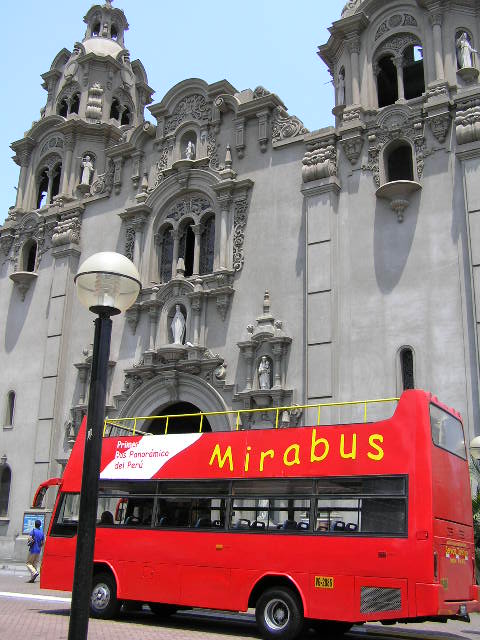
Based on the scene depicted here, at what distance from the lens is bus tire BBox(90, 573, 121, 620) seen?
15086mm

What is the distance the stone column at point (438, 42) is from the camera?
24.5m

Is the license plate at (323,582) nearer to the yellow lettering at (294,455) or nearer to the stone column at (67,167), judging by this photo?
the yellow lettering at (294,455)

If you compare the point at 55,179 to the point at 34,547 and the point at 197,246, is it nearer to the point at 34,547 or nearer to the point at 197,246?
the point at 197,246

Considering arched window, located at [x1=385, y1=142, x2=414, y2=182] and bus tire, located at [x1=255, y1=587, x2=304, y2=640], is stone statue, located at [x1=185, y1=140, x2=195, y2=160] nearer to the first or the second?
arched window, located at [x1=385, y1=142, x2=414, y2=182]

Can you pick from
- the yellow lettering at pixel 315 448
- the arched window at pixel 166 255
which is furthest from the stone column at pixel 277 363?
the yellow lettering at pixel 315 448

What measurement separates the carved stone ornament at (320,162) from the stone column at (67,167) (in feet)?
44.9

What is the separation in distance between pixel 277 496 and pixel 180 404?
14239 millimetres

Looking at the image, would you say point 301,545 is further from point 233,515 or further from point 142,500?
point 142,500

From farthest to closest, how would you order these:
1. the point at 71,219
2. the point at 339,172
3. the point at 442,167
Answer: the point at 71,219
the point at 339,172
the point at 442,167

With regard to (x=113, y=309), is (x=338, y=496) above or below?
below

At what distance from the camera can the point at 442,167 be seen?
23391 millimetres

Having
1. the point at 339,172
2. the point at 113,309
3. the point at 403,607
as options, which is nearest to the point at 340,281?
the point at 339,172

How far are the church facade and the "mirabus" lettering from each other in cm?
893

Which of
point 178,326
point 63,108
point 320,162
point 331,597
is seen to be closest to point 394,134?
point 320,162
